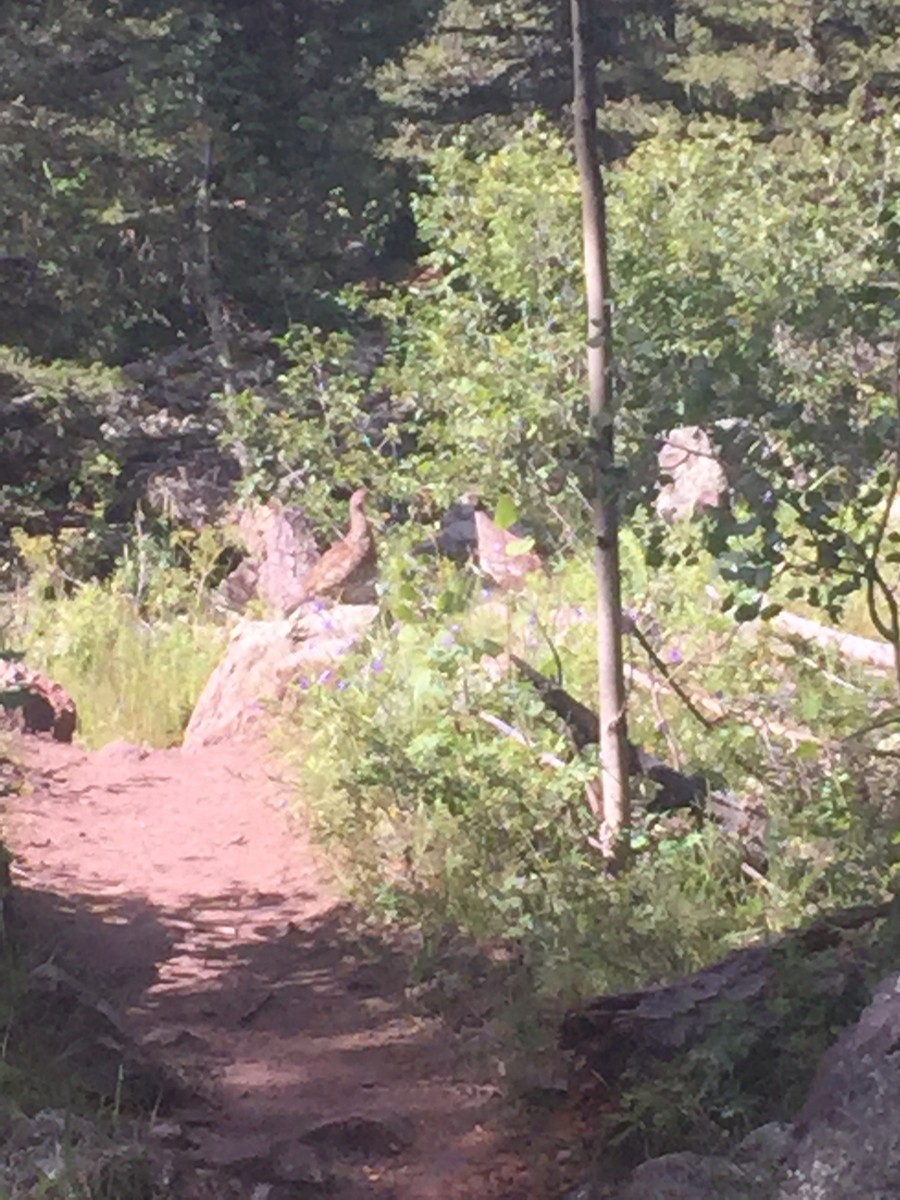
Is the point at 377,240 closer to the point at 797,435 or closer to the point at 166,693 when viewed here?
the point at 166,693

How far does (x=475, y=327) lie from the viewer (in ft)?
36.1

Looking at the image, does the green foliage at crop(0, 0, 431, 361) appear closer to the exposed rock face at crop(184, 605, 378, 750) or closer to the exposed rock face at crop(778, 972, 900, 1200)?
the exposed rock face at crop(184, 605, 378, 750)

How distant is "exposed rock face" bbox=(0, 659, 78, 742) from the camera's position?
737 centimetres

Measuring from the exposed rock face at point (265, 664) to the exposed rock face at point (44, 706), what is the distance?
65 cm

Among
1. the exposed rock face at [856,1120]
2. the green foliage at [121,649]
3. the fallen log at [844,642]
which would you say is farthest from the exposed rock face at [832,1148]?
the green foliage at [121,649]

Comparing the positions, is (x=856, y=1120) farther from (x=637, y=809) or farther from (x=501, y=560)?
(x=501, y=560)

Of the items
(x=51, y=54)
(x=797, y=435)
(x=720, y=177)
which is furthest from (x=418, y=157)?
(x=797, y=435)

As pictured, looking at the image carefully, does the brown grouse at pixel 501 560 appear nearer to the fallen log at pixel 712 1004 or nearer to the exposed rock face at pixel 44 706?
the exposed rock face at pixel 44 706

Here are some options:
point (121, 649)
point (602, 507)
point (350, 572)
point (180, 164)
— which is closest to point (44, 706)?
point (121, 649)

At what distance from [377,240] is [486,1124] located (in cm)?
1369

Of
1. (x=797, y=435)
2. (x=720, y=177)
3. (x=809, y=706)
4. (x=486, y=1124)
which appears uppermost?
(x=720, y=177)

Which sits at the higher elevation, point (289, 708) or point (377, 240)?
point (377, 240)

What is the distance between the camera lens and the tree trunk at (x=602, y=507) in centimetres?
461

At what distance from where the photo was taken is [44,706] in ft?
24.7
